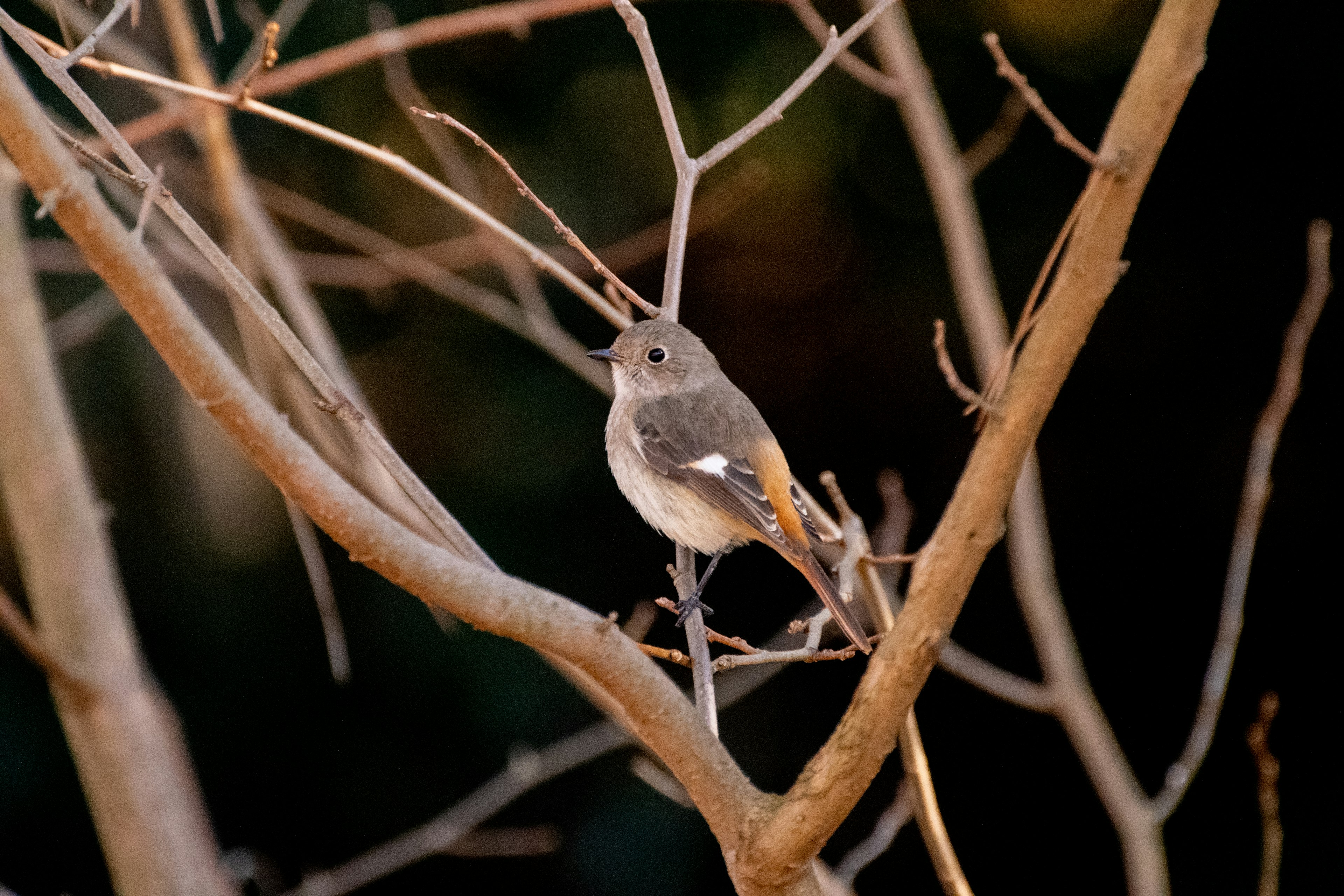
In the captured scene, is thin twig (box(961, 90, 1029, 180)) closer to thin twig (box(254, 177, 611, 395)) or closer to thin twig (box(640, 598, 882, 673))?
thin twig (box(254, 177, 611, 395))

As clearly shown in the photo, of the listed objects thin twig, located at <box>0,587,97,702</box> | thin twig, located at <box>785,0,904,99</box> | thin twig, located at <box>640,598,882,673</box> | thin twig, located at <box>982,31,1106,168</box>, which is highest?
thin twig, located at <box>785,0,904,99</box>

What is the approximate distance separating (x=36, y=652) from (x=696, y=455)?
1.74m

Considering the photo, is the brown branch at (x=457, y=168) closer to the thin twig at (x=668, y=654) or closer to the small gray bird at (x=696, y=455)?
the small gray bird at (x=696, y=455)

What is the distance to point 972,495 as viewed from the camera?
135cm

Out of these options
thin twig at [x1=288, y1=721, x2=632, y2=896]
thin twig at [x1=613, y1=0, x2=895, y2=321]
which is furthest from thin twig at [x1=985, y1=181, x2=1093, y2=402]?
thin twig at [x1=288, y1=721, x2=632, y2=896]

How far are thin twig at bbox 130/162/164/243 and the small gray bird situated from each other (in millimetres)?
1260

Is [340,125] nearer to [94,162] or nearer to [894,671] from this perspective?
[94,162]

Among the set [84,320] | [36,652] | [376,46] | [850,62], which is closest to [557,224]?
[36,652]

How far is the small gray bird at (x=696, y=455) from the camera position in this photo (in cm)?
281

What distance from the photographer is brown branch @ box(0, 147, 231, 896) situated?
2.09 metres

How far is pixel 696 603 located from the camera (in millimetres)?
2285

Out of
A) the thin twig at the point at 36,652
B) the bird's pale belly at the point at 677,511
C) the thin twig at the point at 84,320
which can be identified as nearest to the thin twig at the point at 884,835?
the bird's pale belly at the point at 677,511

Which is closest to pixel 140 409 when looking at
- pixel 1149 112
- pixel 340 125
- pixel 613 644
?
pixel 340 125

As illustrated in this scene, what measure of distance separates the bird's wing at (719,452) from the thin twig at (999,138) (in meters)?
1.33
